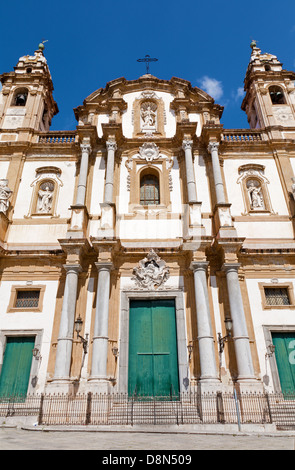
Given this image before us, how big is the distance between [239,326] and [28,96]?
680 inches

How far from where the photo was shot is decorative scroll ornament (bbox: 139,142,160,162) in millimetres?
17078

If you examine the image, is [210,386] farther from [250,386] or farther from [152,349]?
[152,349]

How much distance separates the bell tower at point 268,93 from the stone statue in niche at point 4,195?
Answer: 45.1ft

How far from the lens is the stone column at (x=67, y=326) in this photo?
11492 mm

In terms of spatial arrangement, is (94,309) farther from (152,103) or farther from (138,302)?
(152,103)

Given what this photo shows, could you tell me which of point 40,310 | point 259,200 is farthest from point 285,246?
point 40,310

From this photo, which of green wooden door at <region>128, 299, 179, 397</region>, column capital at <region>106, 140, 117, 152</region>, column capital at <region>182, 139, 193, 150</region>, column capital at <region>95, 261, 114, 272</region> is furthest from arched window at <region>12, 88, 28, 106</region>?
green wooden door at <region>128, 299, 179, 397</region>

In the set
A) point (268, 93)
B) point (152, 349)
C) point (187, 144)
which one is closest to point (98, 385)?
point (152, 349)

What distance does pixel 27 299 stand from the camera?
538 inches

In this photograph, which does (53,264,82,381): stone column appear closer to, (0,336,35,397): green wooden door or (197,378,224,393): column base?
(0,336,35,397): green wooden door

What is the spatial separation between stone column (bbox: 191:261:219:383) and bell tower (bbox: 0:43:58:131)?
39.8 ft

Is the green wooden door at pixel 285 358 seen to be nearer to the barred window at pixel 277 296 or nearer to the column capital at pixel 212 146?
the barred window at pixel 277 296
